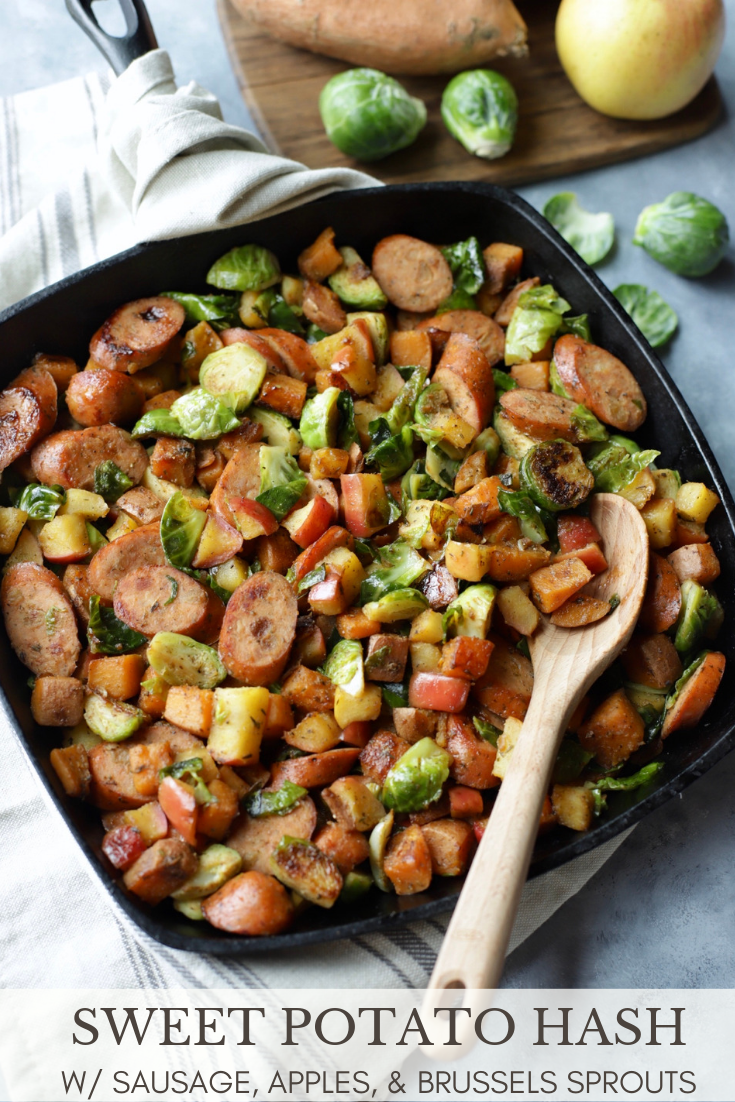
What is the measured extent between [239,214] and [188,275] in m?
0.26

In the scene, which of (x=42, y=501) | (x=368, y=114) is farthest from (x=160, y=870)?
(x=368, y=114)

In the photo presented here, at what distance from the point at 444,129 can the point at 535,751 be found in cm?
271

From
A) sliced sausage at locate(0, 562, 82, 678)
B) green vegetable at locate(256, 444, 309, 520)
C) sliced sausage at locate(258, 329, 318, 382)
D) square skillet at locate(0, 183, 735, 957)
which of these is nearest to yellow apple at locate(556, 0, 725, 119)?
square skillet at locate(0, 183, 735, 957)

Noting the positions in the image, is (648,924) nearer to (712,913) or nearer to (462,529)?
(712,913)

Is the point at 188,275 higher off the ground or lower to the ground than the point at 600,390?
higher

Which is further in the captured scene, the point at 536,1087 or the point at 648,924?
the point at 648,924

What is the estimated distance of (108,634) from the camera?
2.53m

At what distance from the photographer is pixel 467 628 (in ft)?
8.03

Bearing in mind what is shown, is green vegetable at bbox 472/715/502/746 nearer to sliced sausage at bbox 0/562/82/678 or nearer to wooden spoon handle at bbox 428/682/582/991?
wooden spoon handle at bbox 428/682/582/991

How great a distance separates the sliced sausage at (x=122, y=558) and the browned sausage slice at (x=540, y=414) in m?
1.12

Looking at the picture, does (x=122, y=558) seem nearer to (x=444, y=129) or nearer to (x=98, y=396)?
(x=98, y=396)

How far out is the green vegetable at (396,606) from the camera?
246cm

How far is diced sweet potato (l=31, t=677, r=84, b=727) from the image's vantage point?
2.42m

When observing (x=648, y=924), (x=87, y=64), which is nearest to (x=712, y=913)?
(x=648, y=924)
